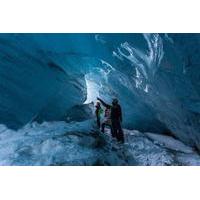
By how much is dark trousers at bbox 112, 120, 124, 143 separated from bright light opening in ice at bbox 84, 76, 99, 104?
0.26 m

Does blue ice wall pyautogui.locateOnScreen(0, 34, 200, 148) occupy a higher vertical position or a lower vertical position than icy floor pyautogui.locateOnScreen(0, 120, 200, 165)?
higher

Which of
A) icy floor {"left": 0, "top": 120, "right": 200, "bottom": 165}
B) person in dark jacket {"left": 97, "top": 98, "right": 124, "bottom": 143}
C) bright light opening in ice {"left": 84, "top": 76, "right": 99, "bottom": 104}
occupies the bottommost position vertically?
icy floor {"left": 0, "top": 120, "right": 200, "bottom": 165}

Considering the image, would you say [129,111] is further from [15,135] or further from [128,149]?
[15,135]

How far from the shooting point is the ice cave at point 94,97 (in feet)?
14.1

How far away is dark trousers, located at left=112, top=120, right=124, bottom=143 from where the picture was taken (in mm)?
4352

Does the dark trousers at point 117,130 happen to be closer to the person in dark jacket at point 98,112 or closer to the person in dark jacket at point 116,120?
the person in dark jacket at point 116,120

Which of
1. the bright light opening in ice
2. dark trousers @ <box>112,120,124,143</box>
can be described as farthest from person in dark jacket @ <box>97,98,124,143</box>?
the bright light opening in ice

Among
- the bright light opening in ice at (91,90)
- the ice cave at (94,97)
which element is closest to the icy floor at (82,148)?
the ice cave at (94,97)

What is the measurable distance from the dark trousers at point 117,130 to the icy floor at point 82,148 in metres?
0.04

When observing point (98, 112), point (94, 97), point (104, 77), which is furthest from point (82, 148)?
point (104, 77)

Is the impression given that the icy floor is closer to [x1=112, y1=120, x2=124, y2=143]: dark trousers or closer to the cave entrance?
[x1=112, y1=120, x2=124, y2=143]: dark trousers
